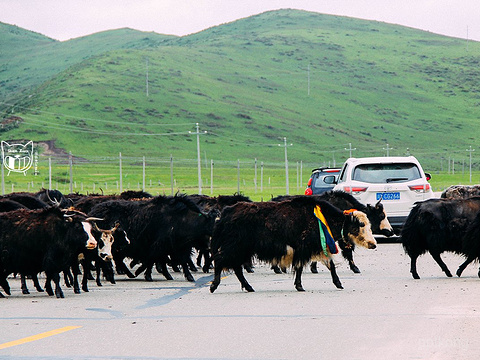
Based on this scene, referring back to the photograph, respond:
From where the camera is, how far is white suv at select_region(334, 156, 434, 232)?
22.0m

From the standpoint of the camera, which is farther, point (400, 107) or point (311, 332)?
point (400, 107)

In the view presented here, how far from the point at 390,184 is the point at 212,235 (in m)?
8.84

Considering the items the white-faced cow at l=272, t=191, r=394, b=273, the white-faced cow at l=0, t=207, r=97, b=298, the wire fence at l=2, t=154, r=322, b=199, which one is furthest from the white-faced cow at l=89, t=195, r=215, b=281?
the wire fence at l=2, t=154, r=322, b=199

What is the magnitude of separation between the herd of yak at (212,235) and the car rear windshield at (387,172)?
5.74m

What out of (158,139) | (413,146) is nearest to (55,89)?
(158,139)

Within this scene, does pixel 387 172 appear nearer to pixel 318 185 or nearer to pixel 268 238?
pixel 318 185

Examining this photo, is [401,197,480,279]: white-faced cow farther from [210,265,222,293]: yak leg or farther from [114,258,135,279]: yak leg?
[114,258,135,279]: yak leg

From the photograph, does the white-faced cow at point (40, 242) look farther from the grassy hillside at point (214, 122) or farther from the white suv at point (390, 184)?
the grassy hillside at point (214, 122)

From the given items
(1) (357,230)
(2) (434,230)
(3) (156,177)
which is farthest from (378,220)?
(3) (156,177)

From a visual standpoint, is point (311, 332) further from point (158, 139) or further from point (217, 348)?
point (158, 139)

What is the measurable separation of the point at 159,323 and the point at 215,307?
1625 mm

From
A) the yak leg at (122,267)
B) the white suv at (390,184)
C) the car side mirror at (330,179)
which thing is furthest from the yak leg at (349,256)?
the car side mirror at (330,179)

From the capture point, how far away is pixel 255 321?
1014 centimetres

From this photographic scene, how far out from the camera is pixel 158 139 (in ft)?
519
